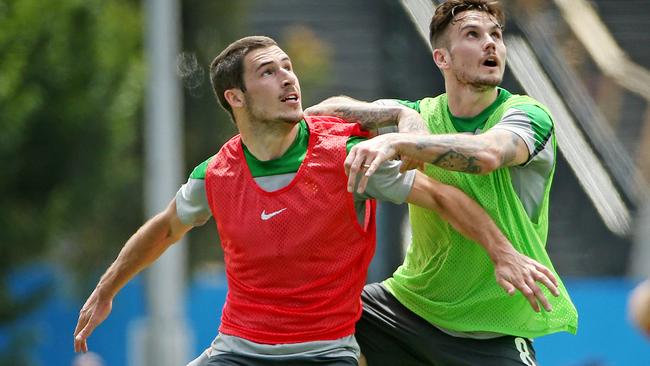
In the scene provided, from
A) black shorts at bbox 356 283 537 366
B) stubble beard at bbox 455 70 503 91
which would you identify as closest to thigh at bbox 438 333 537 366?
black shorts at bbox 356 283 537 366

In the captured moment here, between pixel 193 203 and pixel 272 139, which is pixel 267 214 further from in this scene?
pixel 193 203

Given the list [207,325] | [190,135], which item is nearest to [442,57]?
[207,325]

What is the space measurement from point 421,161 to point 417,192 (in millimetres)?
184

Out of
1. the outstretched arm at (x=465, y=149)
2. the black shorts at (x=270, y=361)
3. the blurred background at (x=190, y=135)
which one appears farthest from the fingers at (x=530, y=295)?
the blurred background at (x=190, y=135)

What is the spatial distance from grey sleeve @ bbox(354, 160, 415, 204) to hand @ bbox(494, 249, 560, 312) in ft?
1.65

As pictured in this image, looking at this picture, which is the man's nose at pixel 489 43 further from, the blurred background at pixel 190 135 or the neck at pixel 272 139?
the blurred background at pixel 190 135

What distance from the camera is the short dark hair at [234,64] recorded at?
23.0 feet

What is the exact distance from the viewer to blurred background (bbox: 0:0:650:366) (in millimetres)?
13102

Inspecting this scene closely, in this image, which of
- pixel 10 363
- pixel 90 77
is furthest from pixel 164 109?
pixel 10 363

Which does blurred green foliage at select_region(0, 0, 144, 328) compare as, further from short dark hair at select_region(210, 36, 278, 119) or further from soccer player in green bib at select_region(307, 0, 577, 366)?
soccer player in green bib at select_region(307, 0, 577, 366)

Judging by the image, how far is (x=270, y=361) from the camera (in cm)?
669

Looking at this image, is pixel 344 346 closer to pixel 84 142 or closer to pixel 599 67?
pixel 599 67

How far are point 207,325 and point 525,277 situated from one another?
485 inches

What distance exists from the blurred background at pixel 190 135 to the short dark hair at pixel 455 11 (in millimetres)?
1995
